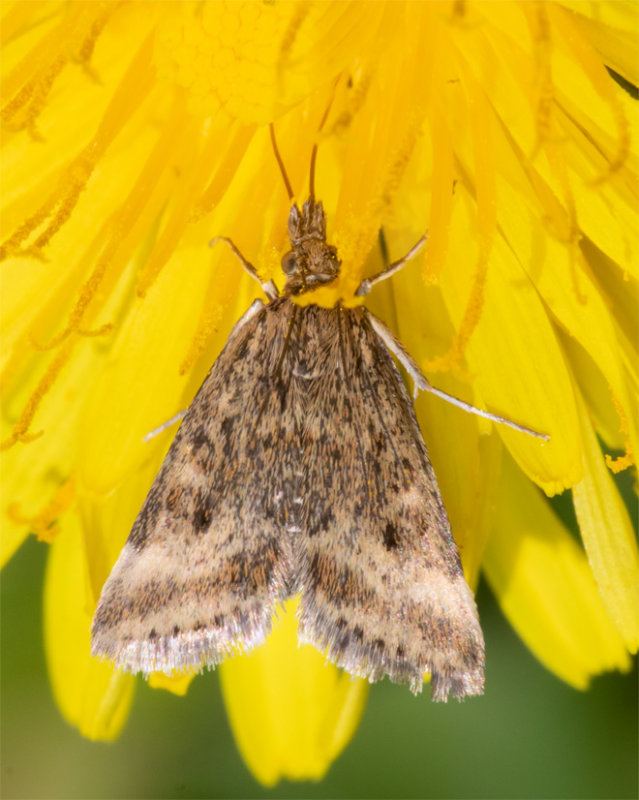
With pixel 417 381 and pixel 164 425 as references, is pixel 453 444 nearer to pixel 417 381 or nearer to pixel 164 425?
pixel 417 381

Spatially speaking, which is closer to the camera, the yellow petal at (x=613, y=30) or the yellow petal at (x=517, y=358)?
the yellow petal at (x=613, y=30)

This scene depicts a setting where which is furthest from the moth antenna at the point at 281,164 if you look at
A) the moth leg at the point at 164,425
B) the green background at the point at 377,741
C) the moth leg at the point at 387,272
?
the green background at the point at 377,741

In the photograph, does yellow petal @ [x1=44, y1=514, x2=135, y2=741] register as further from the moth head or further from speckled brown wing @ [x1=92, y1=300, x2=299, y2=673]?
the moth head

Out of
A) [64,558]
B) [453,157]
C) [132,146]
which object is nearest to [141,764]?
[64,558]

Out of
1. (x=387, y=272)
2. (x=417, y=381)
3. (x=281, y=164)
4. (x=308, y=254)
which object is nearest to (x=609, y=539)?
(x=417, y=381)

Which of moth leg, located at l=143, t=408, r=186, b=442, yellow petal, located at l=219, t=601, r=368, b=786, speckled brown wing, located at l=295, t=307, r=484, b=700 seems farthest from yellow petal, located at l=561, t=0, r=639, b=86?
yellow petal, located at l=219, t=601, r=368, b=786

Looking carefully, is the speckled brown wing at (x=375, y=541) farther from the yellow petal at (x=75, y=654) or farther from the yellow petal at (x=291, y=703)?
the yellow petal at (x=75, y=654)
